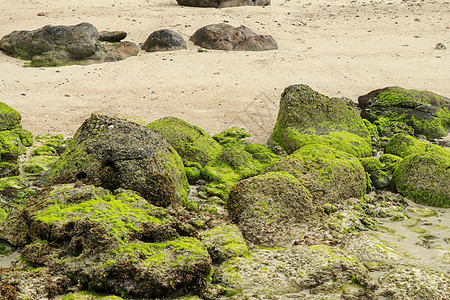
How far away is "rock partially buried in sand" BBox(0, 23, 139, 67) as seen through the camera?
12367 mm

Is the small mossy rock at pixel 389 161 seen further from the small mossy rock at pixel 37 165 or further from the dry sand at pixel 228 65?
the small mossy rock at pixel 37 165

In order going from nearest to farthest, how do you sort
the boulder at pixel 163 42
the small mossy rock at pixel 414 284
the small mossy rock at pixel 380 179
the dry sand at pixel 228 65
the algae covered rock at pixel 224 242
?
the small mossy rock at pixel 414 284
the algae covered rock at pixel 224 242
the small mossy rock at pixel 380 179
the dry sand at pixel 228 65
the boulder at pixel 163 42

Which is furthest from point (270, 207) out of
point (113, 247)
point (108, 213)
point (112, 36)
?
point (112, 36)

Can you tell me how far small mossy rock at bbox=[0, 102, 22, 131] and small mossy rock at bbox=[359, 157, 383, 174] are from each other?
6049mm

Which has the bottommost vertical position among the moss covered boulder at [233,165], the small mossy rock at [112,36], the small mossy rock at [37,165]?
the small mossy rock at [37,165]

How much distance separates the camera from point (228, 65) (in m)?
12.5

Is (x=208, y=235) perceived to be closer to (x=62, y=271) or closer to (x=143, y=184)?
(x=143, y=184)

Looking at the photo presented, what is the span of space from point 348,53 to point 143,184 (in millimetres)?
10024

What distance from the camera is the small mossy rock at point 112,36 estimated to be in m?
13.9

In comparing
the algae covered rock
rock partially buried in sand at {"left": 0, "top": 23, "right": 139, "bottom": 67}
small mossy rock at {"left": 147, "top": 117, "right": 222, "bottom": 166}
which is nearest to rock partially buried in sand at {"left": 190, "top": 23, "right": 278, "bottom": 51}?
rock partially buried in sand at {"left": 0, "top": 23, "right": 139, "bottom": 67}

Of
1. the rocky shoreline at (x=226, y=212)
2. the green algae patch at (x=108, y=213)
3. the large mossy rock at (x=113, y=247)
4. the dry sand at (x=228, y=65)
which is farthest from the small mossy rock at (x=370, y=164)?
the green algae patch at (x=108, y=213)

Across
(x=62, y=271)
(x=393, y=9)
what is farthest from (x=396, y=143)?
(x=393, y=9)

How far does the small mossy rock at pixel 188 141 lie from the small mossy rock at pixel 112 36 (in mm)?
6695

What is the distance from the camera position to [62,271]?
170 inches
